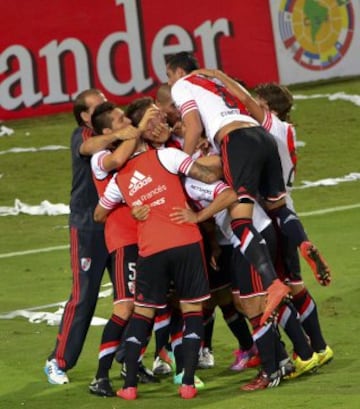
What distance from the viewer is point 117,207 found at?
9312 mm

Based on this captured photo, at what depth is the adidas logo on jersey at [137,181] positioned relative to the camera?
9.00 metres

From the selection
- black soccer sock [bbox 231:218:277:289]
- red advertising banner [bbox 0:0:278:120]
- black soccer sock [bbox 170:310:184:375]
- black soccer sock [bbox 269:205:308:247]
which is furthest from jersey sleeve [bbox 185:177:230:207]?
red advertising banner [bbox 0:0:278:120]

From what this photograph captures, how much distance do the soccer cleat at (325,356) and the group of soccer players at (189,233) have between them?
0.4 inches

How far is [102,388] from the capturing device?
30.2 ft

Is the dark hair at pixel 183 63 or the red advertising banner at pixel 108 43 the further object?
the red advertising banner at pixel 108 43

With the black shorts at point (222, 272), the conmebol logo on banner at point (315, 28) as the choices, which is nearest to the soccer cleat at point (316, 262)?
the black shorts at point (222, 272)

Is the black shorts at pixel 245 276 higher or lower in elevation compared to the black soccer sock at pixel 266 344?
higher

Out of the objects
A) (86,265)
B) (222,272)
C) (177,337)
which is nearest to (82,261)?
(86,265)

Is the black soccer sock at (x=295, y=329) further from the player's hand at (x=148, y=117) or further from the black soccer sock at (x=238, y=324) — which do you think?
the player's hand at (x=148, y=117)

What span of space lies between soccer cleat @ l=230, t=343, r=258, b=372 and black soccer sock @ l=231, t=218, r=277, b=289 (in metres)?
0.96

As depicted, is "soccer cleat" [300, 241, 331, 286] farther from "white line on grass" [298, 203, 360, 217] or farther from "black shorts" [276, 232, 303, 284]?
"white line on grass" [298, 203, 360, 217]

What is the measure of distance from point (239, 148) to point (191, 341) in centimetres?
136

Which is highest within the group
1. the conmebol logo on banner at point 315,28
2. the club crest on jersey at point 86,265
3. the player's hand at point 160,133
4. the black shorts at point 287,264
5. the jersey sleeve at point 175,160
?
the player's hand at point 160,133

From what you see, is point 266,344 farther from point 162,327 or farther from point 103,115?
point 103,115
